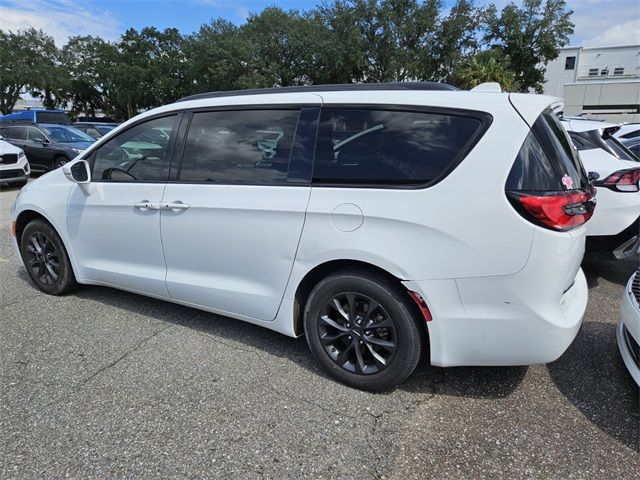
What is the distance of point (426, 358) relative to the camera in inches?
121

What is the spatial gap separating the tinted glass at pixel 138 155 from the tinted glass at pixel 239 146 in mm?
235

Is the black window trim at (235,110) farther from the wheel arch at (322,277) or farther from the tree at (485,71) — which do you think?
the tree at (485,71)

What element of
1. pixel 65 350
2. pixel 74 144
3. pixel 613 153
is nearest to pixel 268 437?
pixel 65 350

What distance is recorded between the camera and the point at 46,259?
4066mm

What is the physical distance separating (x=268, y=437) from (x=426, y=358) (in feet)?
4.19

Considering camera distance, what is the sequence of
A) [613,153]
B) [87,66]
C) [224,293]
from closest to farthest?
1. [224,293]
2. [613,153]
3. [87,66]

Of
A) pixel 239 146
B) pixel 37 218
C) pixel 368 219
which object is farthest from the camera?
pixel 37 218

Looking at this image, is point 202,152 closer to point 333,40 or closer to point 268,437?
point 268,437

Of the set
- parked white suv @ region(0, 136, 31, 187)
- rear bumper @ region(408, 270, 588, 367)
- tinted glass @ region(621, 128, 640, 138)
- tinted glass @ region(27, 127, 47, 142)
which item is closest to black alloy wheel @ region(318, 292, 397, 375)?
rear bumper @ region(408, 270, 588, 367)

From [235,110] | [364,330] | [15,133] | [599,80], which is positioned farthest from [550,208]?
[599,80]

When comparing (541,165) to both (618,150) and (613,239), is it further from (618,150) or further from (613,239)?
(618,150)

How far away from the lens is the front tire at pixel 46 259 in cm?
393

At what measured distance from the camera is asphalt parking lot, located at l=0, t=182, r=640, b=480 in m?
2.14

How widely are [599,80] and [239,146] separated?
5767cm
